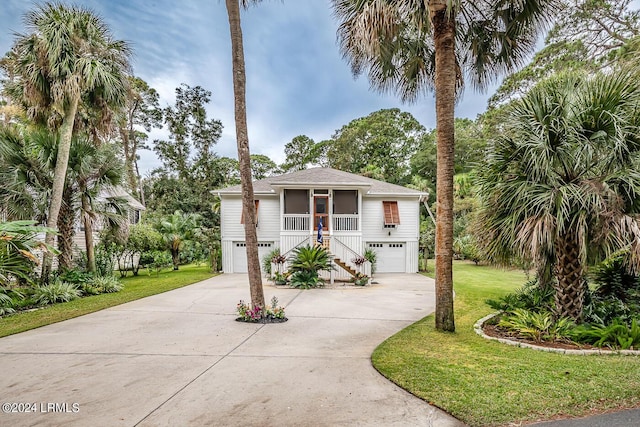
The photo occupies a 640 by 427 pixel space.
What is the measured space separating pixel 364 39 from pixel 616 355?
6.28 meters

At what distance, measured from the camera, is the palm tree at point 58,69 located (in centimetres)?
983

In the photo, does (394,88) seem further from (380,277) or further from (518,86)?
(518,86)

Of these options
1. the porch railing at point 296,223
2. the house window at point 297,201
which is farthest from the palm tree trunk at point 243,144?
the house window at point 297,201

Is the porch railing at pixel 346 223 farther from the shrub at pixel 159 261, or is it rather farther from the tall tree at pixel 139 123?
the tall tree at pixel 139 123

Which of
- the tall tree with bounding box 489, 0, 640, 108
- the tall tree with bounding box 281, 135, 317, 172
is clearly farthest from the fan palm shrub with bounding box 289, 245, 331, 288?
the tall tree with bounding box 281, 135, 317, 172

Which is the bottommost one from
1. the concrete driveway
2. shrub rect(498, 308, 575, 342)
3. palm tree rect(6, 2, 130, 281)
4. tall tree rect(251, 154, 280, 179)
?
the concrete driveway

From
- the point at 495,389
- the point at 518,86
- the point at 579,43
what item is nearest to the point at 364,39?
the point at 495,389

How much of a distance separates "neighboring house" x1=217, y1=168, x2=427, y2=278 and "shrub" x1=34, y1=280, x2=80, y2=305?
7.27m

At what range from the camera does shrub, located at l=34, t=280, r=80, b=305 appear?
29.7ft

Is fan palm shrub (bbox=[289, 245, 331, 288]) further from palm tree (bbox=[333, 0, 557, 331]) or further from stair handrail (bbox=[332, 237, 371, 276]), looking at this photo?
palm tree (bbox=[333, 0, 557, 331])

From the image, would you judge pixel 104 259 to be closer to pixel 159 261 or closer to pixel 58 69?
pixel 159 261

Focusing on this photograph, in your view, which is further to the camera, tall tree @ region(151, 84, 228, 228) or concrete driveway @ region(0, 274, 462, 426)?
tall tree @ region(151, 84, 228, 228)

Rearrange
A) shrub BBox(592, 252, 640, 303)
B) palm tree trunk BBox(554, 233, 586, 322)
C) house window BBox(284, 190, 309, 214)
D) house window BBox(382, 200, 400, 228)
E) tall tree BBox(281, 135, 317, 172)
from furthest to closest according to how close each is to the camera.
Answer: tall tree BBox(281, 135, 317, 172), house window BBox(284, 190, 309, 214), house window BBox(382, 200, 400, 228), shrub BBox(592, 252, 640, 303), palm tree trunk BBox(554, 233, 586, 322)

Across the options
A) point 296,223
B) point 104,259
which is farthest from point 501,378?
point 104,259
